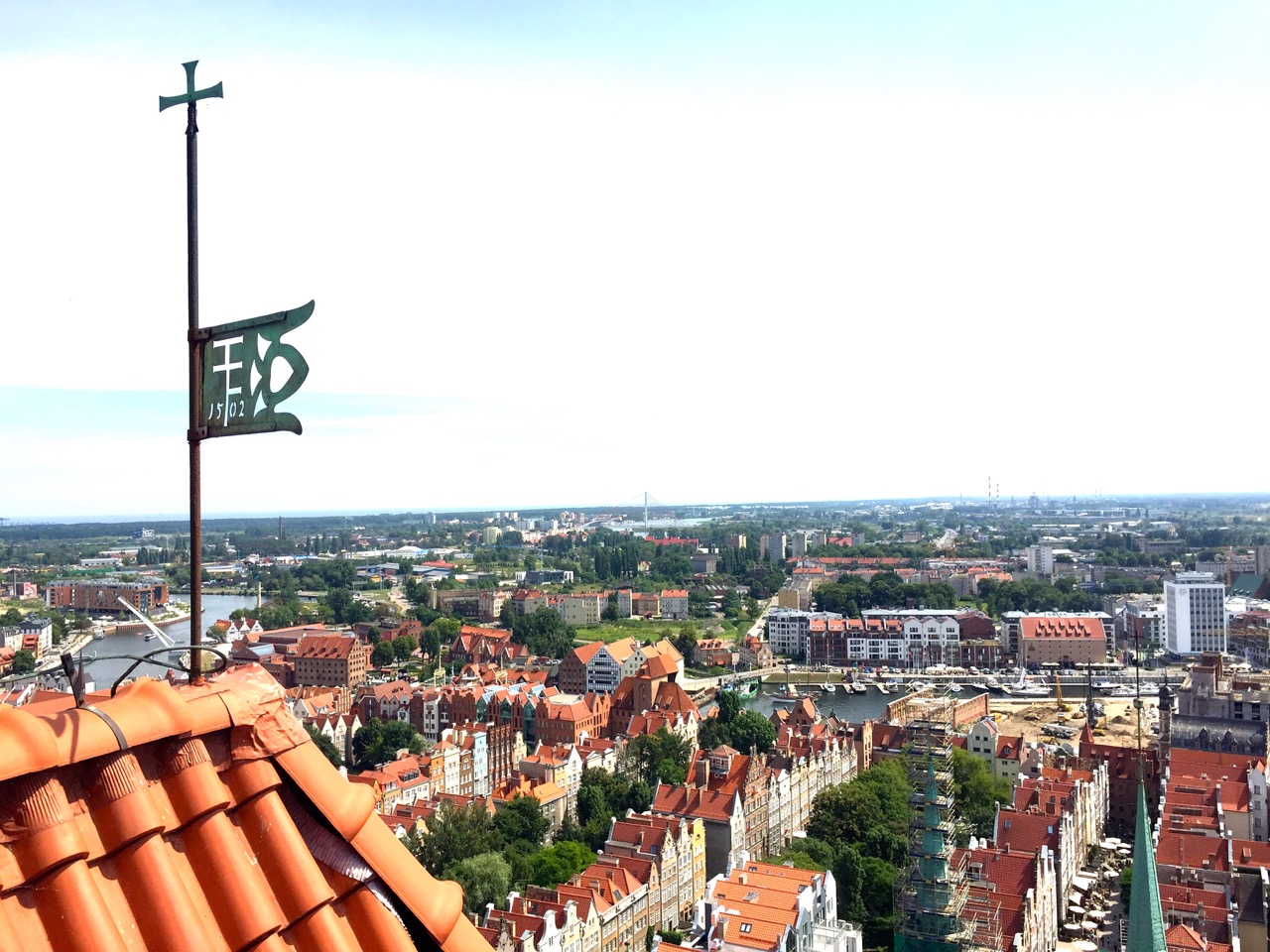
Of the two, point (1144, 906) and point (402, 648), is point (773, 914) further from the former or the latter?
point (402, 648)

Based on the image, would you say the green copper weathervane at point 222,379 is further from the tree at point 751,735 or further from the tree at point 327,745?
the tree at point 751,735

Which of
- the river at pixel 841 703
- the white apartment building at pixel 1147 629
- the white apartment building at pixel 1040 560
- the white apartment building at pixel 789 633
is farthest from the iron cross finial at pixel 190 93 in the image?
the white apartment building at pixel 1040 560

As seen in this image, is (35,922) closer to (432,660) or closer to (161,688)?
(161,688)

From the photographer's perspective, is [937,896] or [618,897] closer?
[937,896]

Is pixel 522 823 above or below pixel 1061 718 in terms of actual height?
above

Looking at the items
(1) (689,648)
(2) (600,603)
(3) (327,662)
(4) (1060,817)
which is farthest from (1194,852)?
(2) (600,603)

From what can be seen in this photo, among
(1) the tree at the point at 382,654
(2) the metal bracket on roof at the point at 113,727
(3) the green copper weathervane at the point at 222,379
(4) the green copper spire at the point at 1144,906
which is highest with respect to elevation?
(3) the green copper weathervane at the point at 222,379
